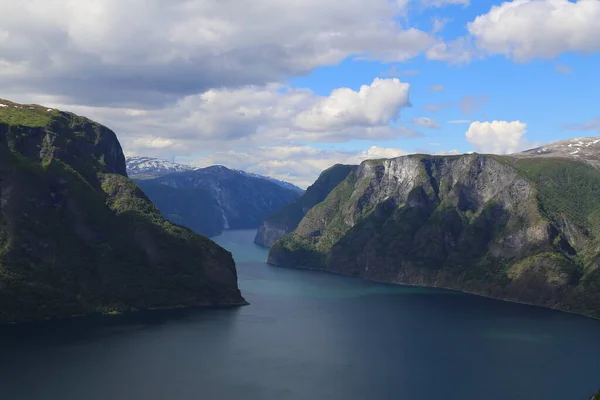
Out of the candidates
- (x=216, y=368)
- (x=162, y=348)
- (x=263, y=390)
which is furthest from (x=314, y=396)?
(x=162, y=348)

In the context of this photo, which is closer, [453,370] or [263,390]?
[263,390]

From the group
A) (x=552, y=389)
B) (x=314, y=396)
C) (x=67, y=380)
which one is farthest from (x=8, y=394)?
(x=552, y=389)

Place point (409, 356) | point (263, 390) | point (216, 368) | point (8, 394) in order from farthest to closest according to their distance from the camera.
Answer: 1. point (409, 356)
2. point (216, 368)
3. point (263, 390)
4. point (8, 394)

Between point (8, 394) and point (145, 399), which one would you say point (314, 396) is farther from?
point (8, 394)

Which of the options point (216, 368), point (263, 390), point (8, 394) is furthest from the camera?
point (216, 368)

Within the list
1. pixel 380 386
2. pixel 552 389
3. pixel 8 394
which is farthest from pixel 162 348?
pixel 552 389

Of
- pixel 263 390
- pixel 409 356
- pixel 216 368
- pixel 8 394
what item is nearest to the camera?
pixel 8 394

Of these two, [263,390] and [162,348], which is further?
[162,348]

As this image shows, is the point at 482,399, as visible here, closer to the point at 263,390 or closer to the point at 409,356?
the point at 409,356
